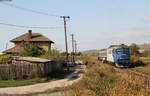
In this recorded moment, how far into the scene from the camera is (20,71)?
29.8m

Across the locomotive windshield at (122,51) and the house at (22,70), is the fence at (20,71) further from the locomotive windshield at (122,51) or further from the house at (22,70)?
the locomotive windshield at (122,51)

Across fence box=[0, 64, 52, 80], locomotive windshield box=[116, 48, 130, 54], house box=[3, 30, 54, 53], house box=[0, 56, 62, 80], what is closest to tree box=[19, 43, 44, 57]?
house box=[3, 30, 54, 53]

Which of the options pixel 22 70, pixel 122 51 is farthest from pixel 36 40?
pixel 22 70

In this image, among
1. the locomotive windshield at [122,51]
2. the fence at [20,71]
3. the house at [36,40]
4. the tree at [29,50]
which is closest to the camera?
the fence at [20,71]

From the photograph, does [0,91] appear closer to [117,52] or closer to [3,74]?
[3,74]

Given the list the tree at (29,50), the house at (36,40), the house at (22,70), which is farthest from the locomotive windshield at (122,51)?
the house at (36,40)

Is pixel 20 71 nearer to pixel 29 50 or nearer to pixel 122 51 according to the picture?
pixel 122 51

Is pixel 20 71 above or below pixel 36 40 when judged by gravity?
below

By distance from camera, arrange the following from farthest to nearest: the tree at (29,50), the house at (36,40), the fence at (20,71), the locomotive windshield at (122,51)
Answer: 1. the house at (36,40)
2. the tree at (29,50)
3. the locomotive windshield at (122,51)
4. the fence at (20,71)

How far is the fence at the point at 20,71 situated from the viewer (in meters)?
29.3

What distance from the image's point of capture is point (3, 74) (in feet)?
95.9

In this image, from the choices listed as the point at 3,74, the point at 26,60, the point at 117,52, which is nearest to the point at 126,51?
the point at 117,52

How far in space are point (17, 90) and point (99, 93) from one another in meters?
12.3

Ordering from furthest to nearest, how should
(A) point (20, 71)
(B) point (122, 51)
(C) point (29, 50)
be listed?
(C) point (29, 50)
(B) point (122, 51)
(A) point (20, 71)
